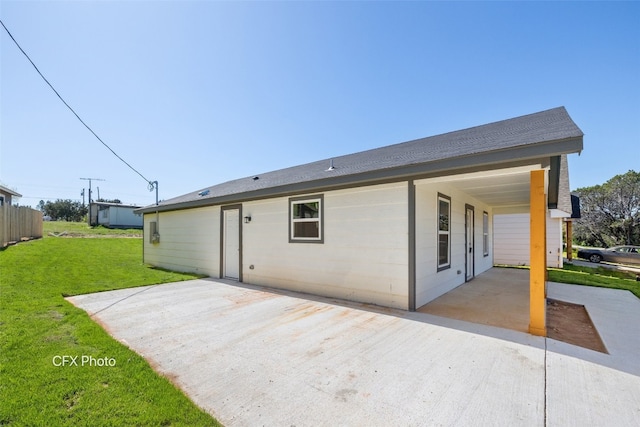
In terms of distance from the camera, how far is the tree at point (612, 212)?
76.1ft

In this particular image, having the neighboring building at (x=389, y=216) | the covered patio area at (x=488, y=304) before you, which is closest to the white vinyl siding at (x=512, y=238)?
the neighboring building at (x=389, y=216)

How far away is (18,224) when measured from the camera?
43.4 ft

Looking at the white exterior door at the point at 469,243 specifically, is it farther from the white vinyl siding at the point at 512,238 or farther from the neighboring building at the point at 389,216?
the white vinyl siding at the point at 512,238

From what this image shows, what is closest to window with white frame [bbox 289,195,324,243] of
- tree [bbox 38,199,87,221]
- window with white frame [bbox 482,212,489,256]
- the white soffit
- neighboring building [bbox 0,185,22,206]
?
the white soffit

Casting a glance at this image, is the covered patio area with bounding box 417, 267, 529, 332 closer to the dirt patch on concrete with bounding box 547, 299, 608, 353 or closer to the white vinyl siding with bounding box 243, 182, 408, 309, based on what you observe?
the dirt patch on concrete with bounding box 547, 299, 608, 353

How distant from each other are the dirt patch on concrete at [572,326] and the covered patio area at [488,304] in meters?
0.35

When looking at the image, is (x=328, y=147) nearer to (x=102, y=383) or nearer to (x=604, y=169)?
(x=102, y=383)

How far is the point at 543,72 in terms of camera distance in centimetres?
764

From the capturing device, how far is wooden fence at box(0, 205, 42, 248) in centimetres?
1141

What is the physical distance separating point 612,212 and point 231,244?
106ft

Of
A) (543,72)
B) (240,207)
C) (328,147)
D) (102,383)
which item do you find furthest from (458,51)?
(102,383)

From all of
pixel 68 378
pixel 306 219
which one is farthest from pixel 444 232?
pixel 68 378

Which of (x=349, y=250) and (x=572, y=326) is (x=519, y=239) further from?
(x=349, y=250)

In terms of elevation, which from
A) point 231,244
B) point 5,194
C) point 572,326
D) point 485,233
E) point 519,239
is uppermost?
point 5,194
